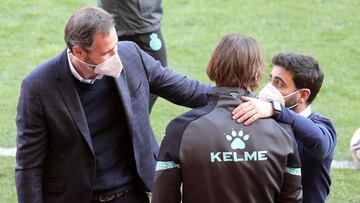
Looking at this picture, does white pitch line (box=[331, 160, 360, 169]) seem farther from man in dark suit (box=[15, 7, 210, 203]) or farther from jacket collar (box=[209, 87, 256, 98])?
jacket collar (box=[209, 87, 256, 98])

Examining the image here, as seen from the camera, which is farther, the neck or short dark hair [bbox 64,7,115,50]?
the neck

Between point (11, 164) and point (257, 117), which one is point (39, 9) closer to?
point (11, 164)

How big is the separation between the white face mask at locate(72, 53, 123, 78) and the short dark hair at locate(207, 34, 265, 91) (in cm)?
55

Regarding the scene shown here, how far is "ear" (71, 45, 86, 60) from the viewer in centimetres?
423

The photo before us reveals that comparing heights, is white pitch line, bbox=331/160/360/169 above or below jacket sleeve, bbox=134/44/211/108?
below

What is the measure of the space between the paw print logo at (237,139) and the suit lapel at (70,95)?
898mm

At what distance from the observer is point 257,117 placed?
386cm

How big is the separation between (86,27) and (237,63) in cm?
83

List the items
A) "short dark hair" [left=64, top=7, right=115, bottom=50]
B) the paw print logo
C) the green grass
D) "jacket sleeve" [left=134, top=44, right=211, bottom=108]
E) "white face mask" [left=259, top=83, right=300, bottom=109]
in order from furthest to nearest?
the green grass → "jacket sleeve" [left=134, top=44, right=211, bottom=108] → "white face mask" [left=259, top=83, right=300, bottom=109] → "short dark hair" [left=64, top=7, right=115, bottom=50] → the paw print logo

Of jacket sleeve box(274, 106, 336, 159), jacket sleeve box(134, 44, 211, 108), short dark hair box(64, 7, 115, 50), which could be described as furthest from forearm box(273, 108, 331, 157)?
short dark hair box(64, 7, 115, 50)

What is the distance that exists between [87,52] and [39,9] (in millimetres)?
8232

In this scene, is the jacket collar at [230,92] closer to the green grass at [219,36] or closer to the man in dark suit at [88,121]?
the man in dark suit at [88,121]

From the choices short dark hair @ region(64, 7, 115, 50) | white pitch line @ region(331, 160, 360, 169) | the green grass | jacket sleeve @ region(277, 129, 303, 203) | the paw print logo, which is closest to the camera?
the paw print logo

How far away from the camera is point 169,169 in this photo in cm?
391
